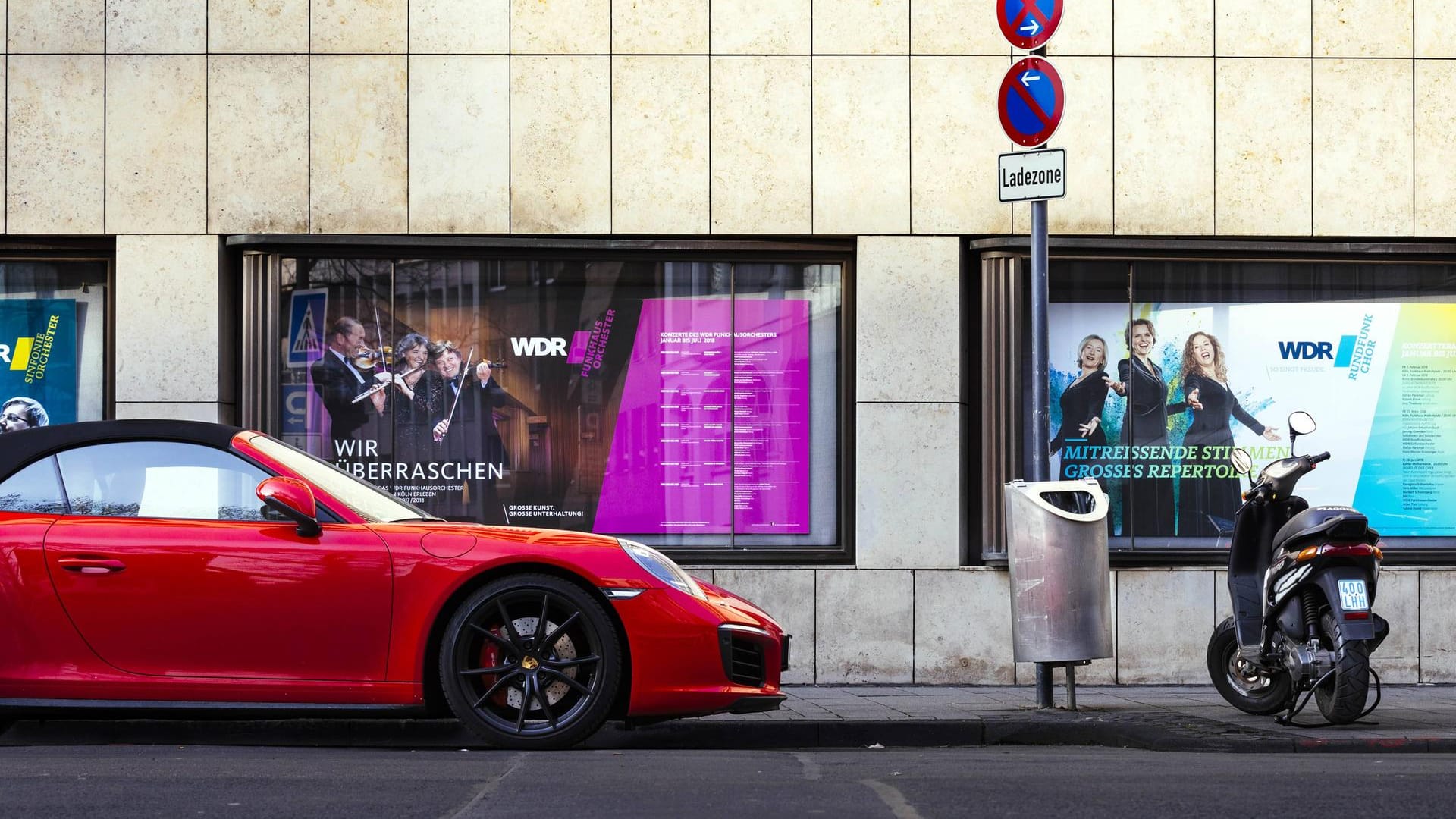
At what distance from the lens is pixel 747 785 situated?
17.6ft

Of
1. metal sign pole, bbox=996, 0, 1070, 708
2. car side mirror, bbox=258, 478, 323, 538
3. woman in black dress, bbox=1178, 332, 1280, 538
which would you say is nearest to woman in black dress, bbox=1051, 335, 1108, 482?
woman in black dress, bbox=1178, 332, 1280, 538

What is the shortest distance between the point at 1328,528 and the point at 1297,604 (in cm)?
42

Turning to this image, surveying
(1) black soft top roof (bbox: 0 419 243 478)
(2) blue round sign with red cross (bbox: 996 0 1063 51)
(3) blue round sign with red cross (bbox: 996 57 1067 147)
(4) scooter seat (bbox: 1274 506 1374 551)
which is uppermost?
(2) blue round sign with red cross (bbox: 996 0 1063 51)

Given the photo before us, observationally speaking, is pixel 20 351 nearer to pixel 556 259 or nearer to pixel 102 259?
pixel 102 259

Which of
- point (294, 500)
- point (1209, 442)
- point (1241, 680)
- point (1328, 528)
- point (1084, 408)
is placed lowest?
point (1241, 680)

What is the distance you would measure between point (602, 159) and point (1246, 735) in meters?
5.50

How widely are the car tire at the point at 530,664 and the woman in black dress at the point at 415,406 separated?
4.29 metres

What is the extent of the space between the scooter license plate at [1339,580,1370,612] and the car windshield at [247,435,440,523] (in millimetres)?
4076

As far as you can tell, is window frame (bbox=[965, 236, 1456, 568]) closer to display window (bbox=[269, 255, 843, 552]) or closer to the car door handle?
display window (bbox=[269, 255, 843, 552])

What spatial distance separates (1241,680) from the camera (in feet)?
26.3

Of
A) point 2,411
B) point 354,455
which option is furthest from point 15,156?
point 354,455

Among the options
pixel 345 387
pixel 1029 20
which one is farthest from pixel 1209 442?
pixel 345 387

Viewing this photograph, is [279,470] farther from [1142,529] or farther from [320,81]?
[1142,529]

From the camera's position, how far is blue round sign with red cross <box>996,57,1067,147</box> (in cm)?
830
